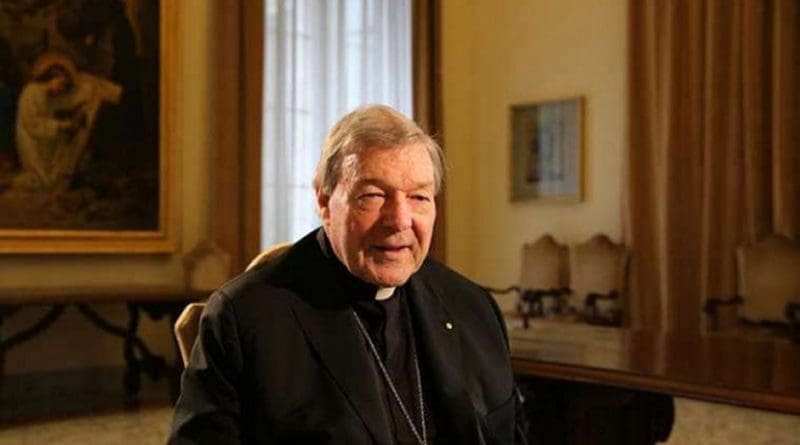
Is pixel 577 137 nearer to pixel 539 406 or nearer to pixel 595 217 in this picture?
pixel 595 217

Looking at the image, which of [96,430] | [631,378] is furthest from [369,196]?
[96,430]

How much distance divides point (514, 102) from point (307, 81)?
2.21m

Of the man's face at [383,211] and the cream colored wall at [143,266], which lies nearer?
the man's face at [383,211]

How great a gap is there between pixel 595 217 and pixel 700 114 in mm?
1359

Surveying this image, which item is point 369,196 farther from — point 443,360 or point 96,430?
point 96,430

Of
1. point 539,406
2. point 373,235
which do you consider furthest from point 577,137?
point 373,235

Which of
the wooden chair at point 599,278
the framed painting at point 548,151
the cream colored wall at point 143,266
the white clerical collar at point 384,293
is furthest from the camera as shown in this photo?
the framed painting at point 548,151

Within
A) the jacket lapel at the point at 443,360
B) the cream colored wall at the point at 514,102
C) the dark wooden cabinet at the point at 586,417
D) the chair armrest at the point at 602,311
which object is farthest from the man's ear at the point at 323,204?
the cream colored wall at the point at 514,102

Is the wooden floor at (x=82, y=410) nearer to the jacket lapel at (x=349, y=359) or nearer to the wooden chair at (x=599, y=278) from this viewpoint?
the jacket lapel at (x=349, y=359)

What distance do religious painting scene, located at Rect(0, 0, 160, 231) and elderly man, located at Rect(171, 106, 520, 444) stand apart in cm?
460

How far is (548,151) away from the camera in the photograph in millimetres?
8289

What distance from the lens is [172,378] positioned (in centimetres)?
620

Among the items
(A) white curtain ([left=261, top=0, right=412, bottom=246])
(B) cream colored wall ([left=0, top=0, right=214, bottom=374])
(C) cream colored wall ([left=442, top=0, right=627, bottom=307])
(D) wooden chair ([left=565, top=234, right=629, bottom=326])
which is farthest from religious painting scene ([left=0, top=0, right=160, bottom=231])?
(D) wooden chair ([left=565, top=234, right=629, bottom=326])

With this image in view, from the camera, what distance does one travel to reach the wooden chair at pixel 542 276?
7.73 metres
